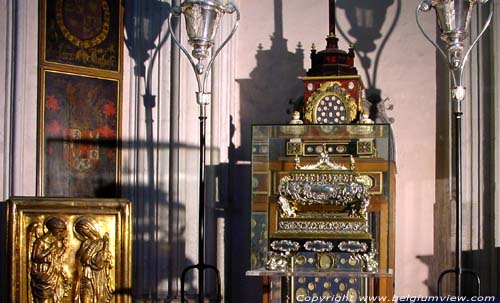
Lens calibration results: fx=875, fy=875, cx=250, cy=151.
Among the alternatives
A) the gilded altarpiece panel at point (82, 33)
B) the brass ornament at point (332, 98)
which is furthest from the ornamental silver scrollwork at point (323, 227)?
the gilded altarpiece panel at point (82, 33)

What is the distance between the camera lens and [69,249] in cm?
611

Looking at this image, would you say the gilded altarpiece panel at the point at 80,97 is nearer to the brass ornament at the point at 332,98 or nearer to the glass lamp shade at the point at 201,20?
A: the glass lamp shade at the point at 201,20

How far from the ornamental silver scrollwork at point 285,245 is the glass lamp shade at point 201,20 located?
57.3 inches

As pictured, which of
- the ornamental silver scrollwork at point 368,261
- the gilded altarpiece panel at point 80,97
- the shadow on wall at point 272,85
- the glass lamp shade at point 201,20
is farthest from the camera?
the shadow on wall at point 272,85

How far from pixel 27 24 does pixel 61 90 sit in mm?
598

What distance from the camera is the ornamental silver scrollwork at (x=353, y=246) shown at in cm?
584

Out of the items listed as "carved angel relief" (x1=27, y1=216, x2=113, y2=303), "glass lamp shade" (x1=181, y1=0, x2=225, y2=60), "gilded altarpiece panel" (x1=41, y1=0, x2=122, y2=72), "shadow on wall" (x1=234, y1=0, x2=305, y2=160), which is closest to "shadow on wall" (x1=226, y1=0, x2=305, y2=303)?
"shadow on wall" (x1=234, y1=0, x2=305, y2=160)

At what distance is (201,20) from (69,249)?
187 cm

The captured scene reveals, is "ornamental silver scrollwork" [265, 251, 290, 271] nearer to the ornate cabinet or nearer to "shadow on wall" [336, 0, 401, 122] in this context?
the ornate cabinet

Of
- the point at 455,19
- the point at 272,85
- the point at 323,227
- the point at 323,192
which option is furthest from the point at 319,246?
the point at 272,85

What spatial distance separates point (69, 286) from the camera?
6.12 m

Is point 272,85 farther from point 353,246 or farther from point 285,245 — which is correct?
point 353,246

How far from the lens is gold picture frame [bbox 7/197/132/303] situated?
594cm

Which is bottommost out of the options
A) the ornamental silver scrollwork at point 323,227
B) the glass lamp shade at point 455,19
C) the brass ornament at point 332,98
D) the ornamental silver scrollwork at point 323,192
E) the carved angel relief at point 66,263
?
the carved angel relief at point 66,263
